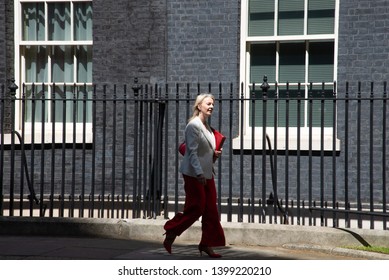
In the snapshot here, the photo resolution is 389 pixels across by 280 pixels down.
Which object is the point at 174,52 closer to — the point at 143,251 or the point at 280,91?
the point at 280,91

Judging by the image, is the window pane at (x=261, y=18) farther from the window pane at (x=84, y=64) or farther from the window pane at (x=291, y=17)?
the window pane at (x=84, y=64)

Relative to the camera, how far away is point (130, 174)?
12.5 meters

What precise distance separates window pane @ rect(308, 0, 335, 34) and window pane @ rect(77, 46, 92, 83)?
3.42m

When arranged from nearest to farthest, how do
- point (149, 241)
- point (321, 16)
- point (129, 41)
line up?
point (149, 241) < point (321, 16) < point (129, 41)

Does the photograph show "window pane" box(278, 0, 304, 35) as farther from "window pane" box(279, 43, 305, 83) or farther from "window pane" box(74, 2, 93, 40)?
"window pane" box(74, 2, 93, 40)

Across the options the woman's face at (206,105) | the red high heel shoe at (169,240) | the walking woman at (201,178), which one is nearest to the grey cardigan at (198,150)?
the walking woman at (201,178)

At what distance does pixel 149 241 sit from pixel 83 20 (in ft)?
13.8

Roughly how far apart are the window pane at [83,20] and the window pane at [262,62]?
102 inches

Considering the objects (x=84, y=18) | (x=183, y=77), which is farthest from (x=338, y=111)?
(x=84, y=18)

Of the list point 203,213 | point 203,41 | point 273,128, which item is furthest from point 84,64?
point 203,213

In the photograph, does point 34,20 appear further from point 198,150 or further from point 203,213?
point 203,213

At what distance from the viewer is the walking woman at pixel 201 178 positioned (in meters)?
8.68

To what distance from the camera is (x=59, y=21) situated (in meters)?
13.1

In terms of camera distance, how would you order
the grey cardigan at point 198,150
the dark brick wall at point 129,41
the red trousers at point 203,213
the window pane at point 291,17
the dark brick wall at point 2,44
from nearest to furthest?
1. the grey cardigan at point 198,150
2. the red trousers at point 203,213
3. the window pane at point 291,17
4. the dark brick wall at point 129,41
5. the dark brick wall at point 2,44
